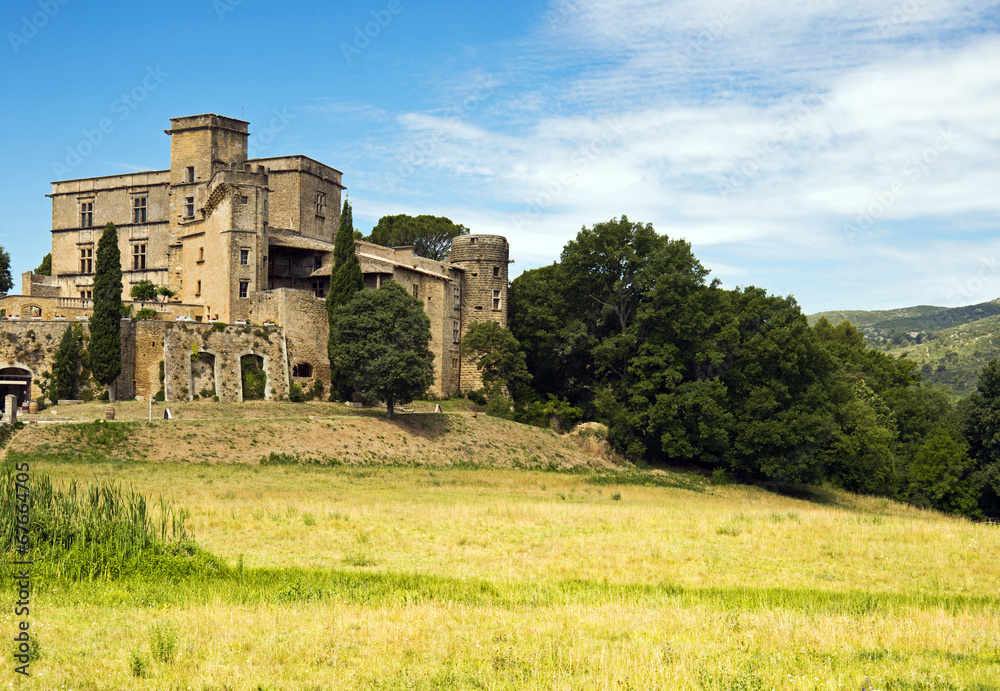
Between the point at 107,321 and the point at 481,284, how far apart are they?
24.2 metres

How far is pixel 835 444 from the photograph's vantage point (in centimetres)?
5316

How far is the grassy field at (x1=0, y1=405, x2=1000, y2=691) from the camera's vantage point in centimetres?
1059

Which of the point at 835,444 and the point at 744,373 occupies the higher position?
the point at 744,373

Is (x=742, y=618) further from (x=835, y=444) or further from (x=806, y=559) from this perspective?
(x=835, y=444)

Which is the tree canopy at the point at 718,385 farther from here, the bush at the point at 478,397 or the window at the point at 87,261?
the window at the point at 87,261

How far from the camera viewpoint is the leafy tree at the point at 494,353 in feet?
188

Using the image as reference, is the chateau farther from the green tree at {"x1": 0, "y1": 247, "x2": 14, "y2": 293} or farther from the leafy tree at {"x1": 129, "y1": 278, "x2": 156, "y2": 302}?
the green tree at {"x1": 0, "y1": 247, "x2": 14, "y2": 293}

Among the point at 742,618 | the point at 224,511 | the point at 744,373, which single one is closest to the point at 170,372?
the point at 224,511

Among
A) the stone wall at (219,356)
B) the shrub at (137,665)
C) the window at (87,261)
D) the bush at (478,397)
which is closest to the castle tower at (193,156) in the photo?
the window at (87,261)

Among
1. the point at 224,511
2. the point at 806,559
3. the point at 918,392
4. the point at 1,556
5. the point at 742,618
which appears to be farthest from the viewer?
the point at 918,392

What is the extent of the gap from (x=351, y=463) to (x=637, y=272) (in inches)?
951

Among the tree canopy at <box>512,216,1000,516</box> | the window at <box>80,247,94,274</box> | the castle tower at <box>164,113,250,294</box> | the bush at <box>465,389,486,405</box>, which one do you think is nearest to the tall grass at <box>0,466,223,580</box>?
the tree canopy at <box>512,216,1000,516</box>

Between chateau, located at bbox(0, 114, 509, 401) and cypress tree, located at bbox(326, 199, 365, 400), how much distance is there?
1.22m

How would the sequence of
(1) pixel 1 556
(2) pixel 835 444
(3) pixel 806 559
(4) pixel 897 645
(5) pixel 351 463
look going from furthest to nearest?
(2) pixel 835 444 → (5) pixel 351 463 → (3) pixel 806 559 → (1) pixel 1 556 → (4) pixel 897 645
